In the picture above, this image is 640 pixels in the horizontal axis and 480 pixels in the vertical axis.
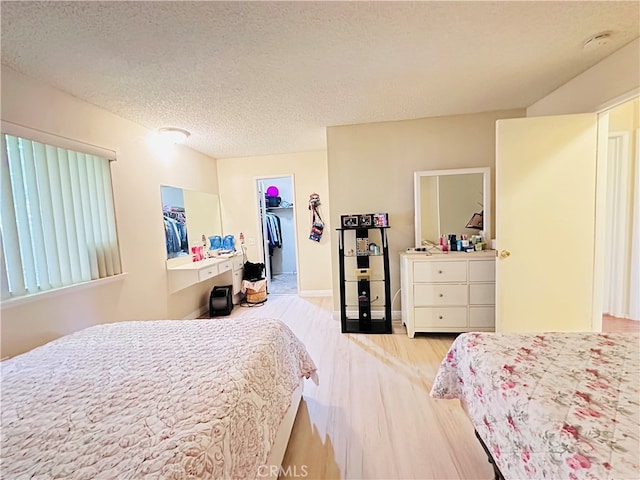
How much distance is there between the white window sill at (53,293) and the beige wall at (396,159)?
2.27 metres

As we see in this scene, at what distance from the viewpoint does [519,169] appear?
91.0 inches

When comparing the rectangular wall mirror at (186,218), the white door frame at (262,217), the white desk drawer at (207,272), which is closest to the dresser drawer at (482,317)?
the white door frame at (262,217)

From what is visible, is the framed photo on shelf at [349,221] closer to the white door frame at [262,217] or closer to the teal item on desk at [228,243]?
the white door frame at [262,217]

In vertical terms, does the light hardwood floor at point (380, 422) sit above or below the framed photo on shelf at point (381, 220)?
below

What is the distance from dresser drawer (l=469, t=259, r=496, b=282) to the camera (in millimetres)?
2805

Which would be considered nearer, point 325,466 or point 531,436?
point 531,436

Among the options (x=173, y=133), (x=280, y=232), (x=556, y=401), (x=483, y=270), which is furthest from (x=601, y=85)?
(x=280, y=232)

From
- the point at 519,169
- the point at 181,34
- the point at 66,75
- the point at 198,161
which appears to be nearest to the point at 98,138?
the point at 66,75

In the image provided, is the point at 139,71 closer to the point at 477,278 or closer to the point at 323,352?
the point at 323,352

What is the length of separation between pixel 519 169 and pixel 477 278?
3.62 feet

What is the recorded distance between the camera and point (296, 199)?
15.0 ft

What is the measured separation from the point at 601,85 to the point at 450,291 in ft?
6.63

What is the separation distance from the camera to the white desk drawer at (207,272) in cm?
335

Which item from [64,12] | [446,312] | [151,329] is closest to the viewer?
[64,12]
